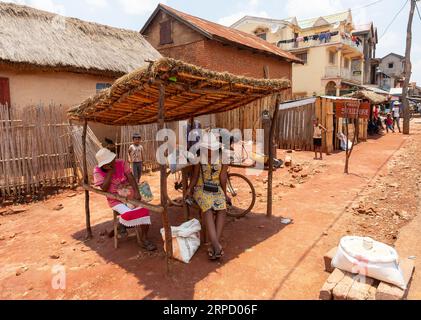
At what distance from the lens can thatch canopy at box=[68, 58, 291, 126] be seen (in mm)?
3336

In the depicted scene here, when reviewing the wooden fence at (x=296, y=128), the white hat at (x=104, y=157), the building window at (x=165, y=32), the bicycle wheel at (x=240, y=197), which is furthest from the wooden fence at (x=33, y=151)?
the building window at (x=165, y=32)

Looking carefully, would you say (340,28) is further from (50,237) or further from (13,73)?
(50,237)

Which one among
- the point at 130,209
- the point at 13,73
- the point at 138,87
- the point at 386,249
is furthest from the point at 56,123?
the point at 386,249

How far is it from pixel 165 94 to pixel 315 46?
27.0 meters

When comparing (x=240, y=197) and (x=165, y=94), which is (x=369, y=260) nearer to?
(x=165, y=94)

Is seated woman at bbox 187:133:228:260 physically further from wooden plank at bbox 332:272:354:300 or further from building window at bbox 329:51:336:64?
building window at bbox 329:51:336:64

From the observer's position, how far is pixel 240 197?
7.05 meters

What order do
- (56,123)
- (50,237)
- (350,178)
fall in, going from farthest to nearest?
1. (350,178)
2. (56,123)
3. (50,237)

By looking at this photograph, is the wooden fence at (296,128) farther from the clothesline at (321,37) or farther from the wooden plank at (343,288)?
the clothesline at (321,37)

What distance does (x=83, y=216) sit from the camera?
A: 6203 mm

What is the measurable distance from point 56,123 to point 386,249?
761cm

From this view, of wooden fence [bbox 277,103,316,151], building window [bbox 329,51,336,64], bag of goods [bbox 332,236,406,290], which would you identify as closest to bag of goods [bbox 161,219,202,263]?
bag of goods [bbox 332,236,406,290]

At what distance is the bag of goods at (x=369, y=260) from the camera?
298cm
